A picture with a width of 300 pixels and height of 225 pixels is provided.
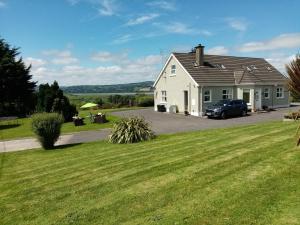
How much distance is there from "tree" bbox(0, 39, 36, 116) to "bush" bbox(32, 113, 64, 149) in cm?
3362

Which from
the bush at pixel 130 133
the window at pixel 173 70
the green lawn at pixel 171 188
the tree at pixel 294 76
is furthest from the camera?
the window at pixel 173 70

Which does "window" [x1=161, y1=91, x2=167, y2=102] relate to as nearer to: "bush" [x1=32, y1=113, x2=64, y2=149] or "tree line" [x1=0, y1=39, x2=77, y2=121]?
"tree line" [x1=0, y1=39, x2=77, y2=121]

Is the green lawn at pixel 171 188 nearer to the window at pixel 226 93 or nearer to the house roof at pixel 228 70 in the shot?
the house roof at pixel 228 70

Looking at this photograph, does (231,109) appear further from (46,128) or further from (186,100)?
(46,128)

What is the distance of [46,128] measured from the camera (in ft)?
64.3

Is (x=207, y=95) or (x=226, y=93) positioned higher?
(x=226, y=93)

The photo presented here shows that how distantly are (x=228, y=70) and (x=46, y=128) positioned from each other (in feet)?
88.4

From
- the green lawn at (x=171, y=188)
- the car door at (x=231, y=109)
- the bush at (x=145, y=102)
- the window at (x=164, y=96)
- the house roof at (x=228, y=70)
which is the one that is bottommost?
the green lawn at (x=171, y=188)

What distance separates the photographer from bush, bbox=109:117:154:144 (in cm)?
1842

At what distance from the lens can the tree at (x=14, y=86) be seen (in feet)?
164

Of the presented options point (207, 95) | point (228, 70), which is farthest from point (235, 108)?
point (228, 70)

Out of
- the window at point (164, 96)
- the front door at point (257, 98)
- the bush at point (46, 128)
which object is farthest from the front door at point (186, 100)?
the bush at point (46, 128)

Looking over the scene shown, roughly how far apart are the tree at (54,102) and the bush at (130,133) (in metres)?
18.3

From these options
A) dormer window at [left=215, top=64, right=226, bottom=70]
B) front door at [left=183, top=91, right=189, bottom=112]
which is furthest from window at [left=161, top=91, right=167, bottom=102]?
dormer window at [left=215, top=64, right=226, bottom=70]
